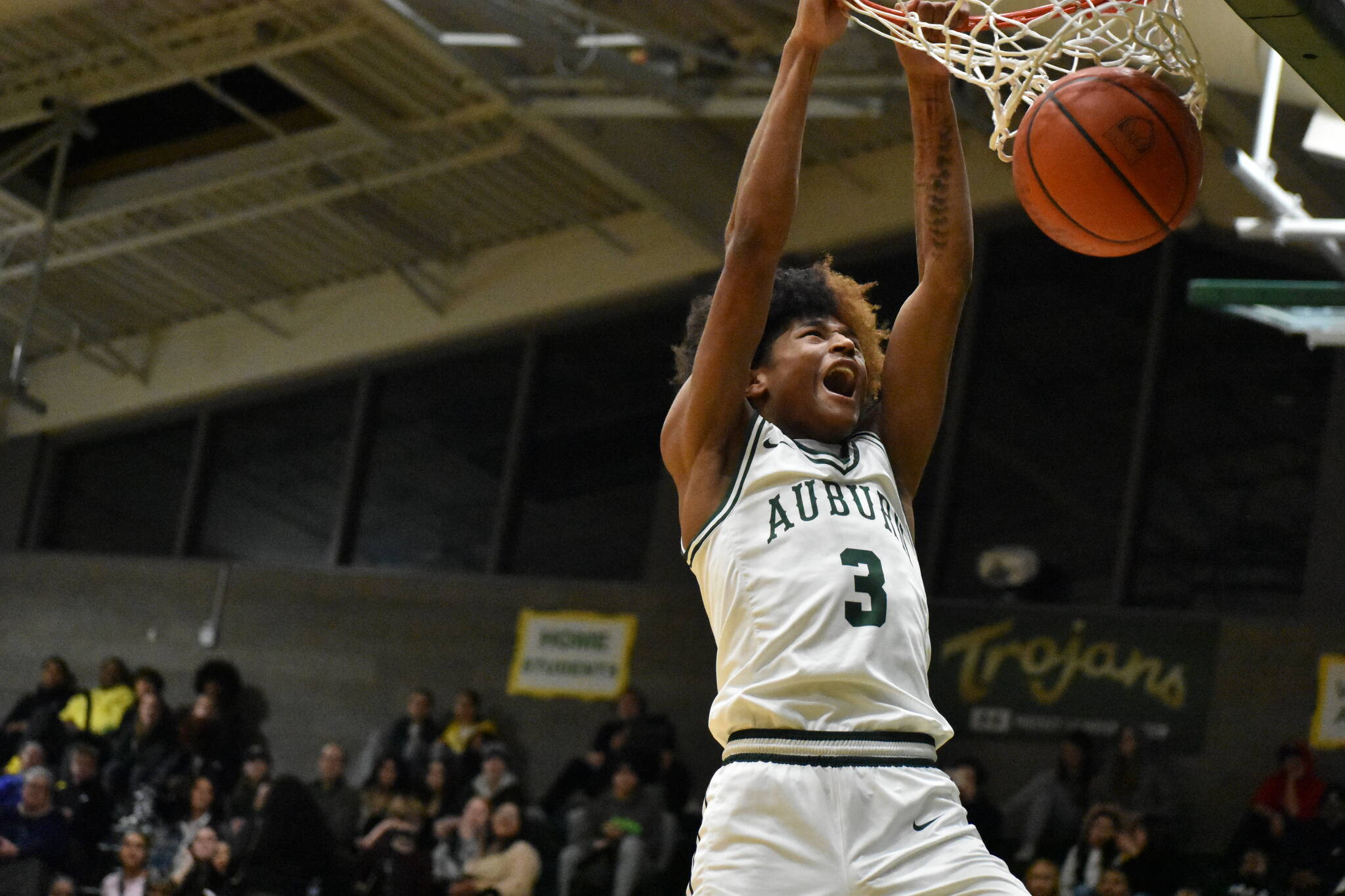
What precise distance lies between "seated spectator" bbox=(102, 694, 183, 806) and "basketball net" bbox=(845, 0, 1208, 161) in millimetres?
10396

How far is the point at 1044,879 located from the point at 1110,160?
6.89 meters

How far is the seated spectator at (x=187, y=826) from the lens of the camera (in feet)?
37.7

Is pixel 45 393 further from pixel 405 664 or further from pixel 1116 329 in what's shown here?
pixel 1116 329

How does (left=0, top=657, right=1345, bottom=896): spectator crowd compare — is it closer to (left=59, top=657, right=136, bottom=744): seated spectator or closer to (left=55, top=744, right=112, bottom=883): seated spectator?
(left=55, top=744, right=112, bottom=883): seated spectator

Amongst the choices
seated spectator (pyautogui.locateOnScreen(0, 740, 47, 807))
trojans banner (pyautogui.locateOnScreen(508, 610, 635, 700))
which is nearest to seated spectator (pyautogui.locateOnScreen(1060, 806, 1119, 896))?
trojans banner (pyautogui.locateOnScreen(508, 610, 635, 700))

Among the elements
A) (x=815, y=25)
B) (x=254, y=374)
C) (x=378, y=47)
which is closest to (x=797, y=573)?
(x=815, y=25)

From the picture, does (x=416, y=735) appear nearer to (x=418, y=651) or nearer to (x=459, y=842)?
(x=418, y=651)

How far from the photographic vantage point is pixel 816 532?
2.94 m

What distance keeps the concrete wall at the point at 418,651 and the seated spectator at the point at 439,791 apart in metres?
1.41

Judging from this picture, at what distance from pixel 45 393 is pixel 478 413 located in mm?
4241

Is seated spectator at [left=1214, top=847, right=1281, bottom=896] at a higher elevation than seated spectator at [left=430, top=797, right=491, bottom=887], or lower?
higher

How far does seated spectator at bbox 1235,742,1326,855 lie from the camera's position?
402 inches

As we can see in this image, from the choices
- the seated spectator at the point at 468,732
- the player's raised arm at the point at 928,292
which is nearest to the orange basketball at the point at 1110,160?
the player's raised arm at the point at 928,292

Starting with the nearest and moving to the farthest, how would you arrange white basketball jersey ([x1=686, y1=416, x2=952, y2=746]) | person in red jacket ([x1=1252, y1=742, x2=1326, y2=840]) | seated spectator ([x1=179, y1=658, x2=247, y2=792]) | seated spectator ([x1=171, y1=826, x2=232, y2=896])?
white basketball jersey ([x1=686, y1=416, x2=952, y2=746])
person in red jacket ([x1=1252, y1=742, x2=1326, y2=840])
seated spectator ([x1=171, y1=826, x2=232, y2=896])
seated spectator ([x1=179, y1=658, x2=247, y2=792])
